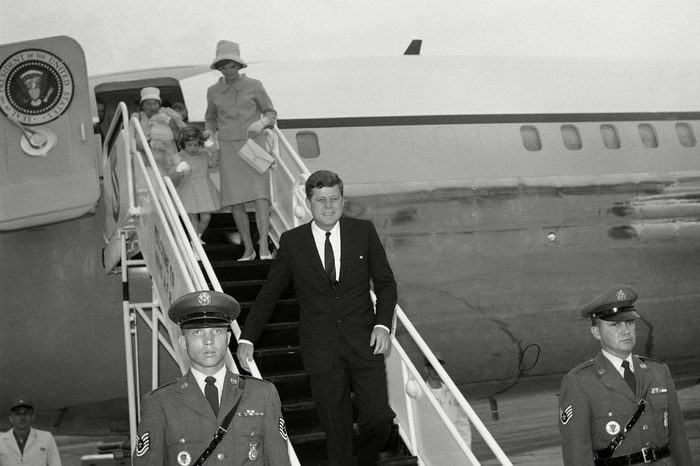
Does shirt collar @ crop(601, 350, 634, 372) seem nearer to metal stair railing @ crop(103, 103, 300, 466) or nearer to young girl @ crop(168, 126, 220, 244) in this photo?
metal stair railing @ crop(103, 103, 300, 466)

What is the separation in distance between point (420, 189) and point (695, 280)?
3.33 metres

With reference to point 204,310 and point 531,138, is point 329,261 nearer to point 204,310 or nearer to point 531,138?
point 204,310

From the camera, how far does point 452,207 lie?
9852 millimetres

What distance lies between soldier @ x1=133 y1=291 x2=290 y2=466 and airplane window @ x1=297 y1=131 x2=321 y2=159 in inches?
242

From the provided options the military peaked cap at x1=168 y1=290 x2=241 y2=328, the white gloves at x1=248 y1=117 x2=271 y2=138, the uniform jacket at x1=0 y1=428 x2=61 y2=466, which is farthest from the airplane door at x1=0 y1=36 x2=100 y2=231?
the military peaked cap at x1=168 y1=290 x2=241 y2=328

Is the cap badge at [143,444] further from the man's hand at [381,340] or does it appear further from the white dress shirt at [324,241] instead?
the white dress shirt at [324,241]

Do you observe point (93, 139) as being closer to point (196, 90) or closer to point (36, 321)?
point (196, 90)

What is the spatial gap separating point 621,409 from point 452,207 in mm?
5655

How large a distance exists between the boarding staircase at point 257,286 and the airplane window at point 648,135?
4344 mm

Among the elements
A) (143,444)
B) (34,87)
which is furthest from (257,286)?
(34,87)

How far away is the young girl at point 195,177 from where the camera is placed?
24.7ft

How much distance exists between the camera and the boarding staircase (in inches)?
208

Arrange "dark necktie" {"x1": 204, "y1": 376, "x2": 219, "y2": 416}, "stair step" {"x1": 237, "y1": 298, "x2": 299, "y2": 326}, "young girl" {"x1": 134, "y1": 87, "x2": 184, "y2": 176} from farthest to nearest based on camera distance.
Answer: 1. "young girl" {"x1": 134, "y1": 87, "x2": 184, "y2": 176}
2. "stair step" {"x1": 237, "y1": 298, "x2": 299, "y2": 326}
3. "dark necktie" {"x1": 204, "y1": 376, "x2": 219, "y2": 416}

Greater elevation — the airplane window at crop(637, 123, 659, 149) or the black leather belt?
the airplane window at crop(637, 123, 659, 149)
